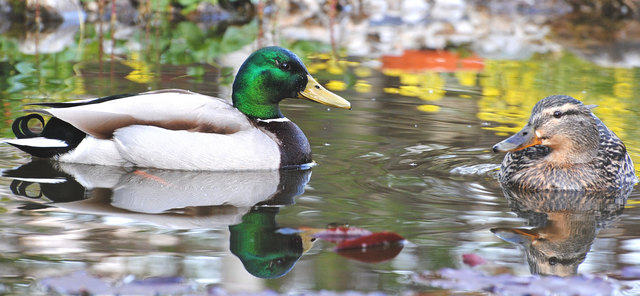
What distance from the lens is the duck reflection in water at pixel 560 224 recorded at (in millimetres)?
4688

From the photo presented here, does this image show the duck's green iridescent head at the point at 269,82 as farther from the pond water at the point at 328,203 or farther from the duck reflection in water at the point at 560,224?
the duck reflection in water at the point at 560,224

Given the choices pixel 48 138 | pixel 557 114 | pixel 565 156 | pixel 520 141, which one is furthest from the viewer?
pixel 48 138

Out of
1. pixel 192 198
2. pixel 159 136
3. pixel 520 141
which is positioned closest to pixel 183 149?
pixel 159 136

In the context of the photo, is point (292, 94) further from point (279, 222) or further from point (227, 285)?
point (227, 285)

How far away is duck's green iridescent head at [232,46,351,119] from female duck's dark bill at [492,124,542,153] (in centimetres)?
134

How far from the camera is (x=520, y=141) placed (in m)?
5.99

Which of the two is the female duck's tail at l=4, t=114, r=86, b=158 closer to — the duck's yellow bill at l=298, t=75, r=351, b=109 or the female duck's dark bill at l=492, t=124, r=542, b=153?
the duck's yellow bill at l=298, t=75, r=351, b=109

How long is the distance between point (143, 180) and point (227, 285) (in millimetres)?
2300

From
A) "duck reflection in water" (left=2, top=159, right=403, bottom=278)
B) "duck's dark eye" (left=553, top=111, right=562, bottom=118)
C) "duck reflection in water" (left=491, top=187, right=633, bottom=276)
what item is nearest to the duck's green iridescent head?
"duck reflection in water" (left=2, top=159, right=403, bottom=278)

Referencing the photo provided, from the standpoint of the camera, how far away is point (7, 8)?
14875 mm

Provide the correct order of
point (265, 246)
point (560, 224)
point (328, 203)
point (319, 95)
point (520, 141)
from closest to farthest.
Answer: point (265, 246)
point (560, 224)
point (328, 203)
point (520, 141)
point (319, 95)

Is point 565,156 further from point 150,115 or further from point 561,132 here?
point 150,115

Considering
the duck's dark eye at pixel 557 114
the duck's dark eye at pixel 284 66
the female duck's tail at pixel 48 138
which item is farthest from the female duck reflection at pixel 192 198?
the duck's dark eye at pixel 557 114

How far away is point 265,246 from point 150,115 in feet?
6.81
